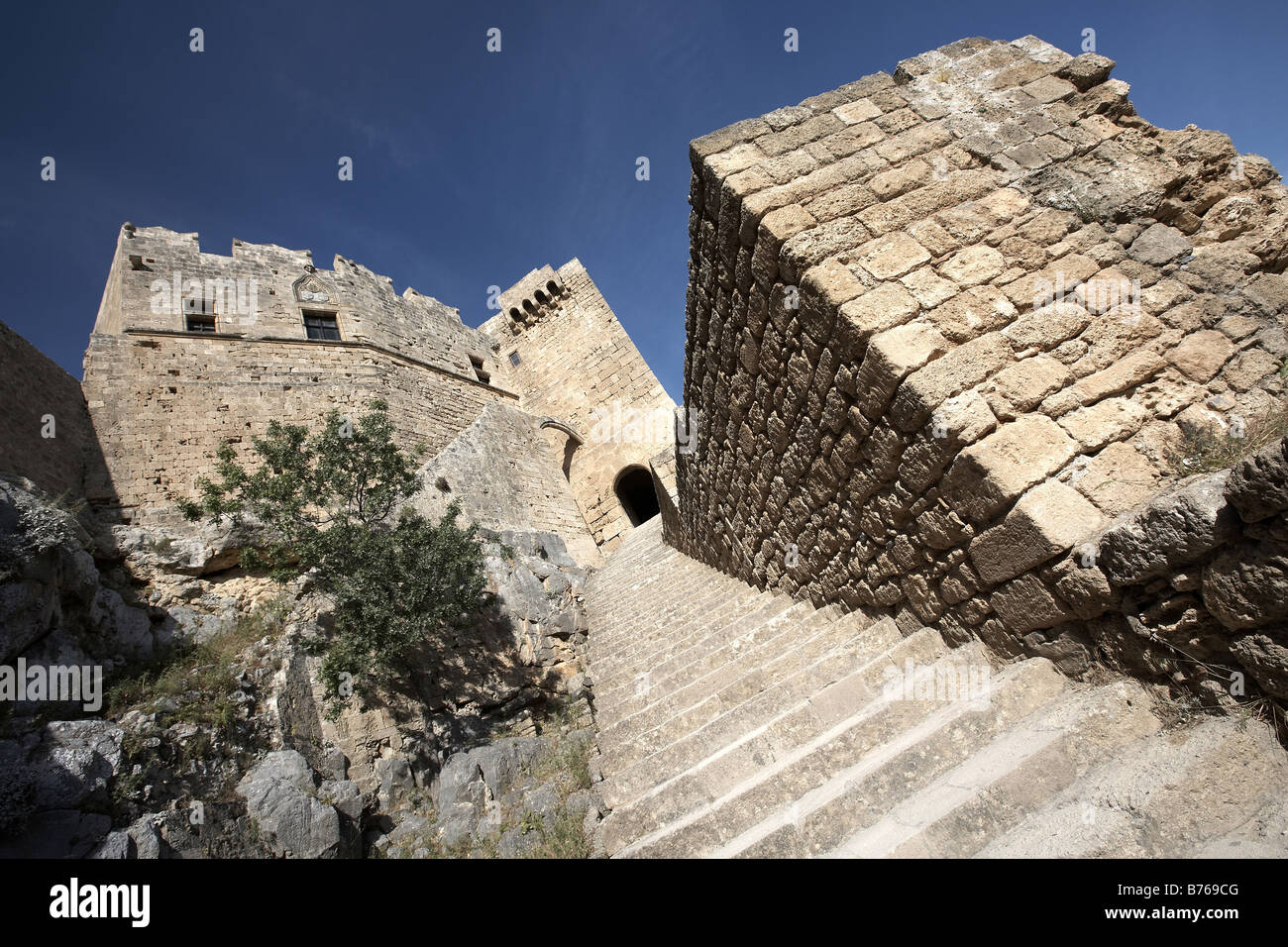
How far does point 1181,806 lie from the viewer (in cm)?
156

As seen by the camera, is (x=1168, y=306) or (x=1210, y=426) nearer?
(x=1210, y=426)

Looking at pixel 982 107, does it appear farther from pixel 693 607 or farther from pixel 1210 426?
pixel 693 607

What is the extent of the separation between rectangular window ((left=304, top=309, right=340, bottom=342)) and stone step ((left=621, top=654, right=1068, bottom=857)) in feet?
48.2

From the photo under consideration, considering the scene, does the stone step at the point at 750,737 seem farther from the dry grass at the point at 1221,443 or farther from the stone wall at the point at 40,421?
the stone wall at the point at 40,421

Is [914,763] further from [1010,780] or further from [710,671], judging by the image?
[710,671]

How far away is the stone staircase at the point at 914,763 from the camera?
1583mm

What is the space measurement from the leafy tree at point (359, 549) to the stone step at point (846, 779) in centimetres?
507

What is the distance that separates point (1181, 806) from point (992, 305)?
6.66 feet

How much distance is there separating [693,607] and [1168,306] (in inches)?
187

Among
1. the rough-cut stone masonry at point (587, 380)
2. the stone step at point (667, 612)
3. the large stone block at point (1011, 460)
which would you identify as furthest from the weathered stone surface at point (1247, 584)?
the rough-cut stone masonry at point (587, 380)
